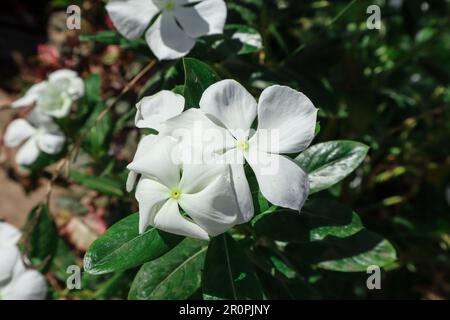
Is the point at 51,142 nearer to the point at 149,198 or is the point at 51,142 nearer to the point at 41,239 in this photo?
the point at 41,239

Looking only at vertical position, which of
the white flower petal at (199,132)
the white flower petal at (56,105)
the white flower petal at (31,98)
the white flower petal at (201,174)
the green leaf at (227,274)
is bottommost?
the green leaf at (227,274)

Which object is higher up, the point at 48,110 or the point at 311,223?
the point at 48,110

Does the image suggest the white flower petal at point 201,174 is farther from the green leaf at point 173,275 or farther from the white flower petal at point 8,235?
the white flower petal at point 8,235

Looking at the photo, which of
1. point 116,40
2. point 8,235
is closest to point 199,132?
point 116,40

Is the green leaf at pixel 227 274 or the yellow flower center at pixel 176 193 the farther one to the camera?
the green leaf at pixel 227 274

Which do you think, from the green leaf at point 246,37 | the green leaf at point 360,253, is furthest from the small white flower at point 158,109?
the green leaf at point 360,253

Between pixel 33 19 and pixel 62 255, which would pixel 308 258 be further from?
pixel 33 19
